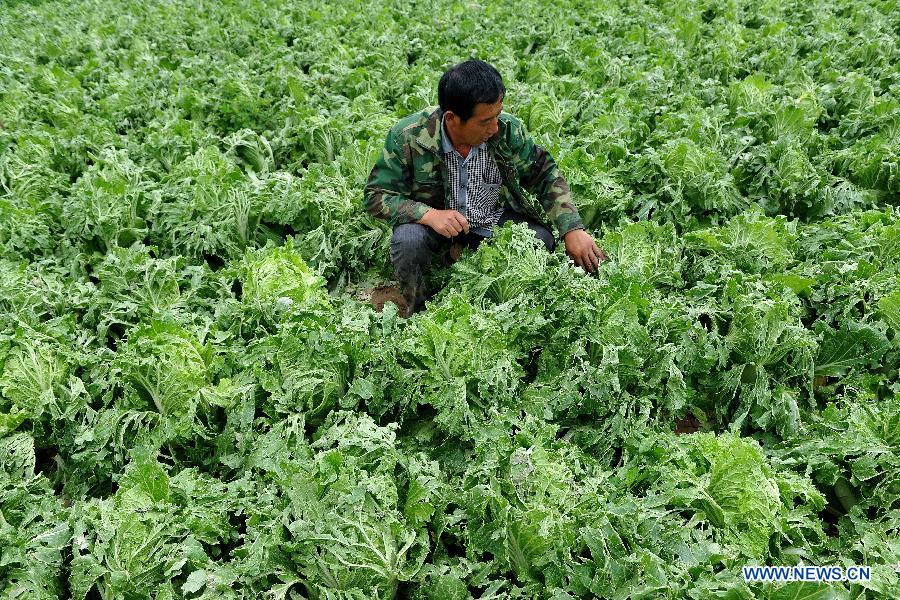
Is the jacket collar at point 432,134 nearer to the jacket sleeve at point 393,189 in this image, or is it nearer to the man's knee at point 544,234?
the jacket sleeve at point 393,189

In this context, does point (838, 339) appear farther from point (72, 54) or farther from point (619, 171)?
point (72, 54)

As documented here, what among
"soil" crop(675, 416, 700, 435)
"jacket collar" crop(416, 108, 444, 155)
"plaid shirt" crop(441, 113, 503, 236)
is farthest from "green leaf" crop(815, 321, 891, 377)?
"jacket collar" crop(416, 108, 444, 155)

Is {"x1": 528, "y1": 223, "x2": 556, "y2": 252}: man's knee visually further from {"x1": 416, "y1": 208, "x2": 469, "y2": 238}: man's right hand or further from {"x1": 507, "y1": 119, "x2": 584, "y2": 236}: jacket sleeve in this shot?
{"x1": 416, "y1": 208, "x2": 469, "y2": 238}: man's right hand

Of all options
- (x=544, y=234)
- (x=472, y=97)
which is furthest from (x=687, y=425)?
(x=472, y=97)

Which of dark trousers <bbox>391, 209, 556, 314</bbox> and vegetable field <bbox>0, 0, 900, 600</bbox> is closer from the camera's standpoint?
vegetable field <bbox>0, 0, 900, 600</bbox>

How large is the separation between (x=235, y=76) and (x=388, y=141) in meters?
4.54

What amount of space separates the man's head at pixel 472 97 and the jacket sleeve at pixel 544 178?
1.31 feet

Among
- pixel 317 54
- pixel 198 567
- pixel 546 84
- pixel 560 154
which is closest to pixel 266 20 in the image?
pixel 317 54

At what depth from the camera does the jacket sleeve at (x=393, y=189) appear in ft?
15.5

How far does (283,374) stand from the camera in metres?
3.91

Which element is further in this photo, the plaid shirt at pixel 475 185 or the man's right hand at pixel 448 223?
the plaid shirt at pixel 475 185

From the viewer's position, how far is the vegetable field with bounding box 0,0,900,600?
310cm

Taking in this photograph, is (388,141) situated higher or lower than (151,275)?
higher

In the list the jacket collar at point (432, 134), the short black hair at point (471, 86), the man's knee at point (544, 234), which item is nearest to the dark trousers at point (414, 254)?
the man's knee at point (544, 234)
